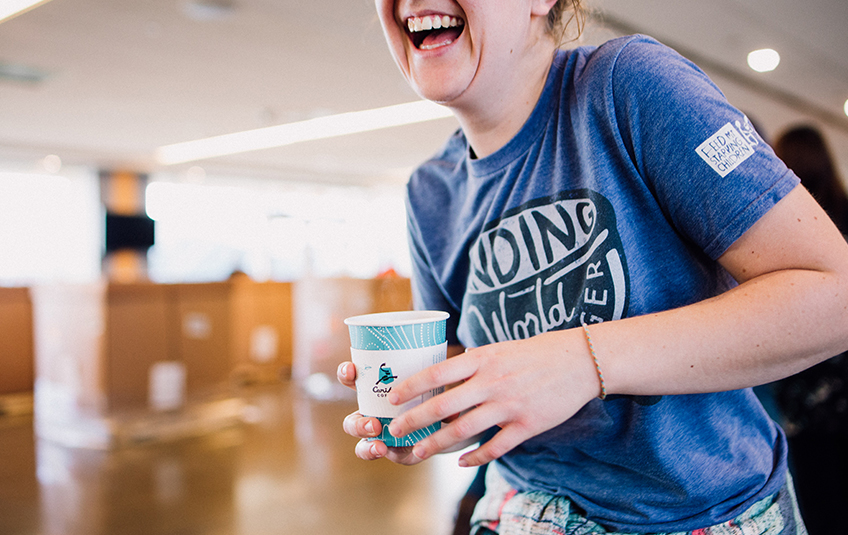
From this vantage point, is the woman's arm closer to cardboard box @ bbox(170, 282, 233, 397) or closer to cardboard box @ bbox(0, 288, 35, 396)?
cardboard box @ bbox(170, 282, 233, 397)

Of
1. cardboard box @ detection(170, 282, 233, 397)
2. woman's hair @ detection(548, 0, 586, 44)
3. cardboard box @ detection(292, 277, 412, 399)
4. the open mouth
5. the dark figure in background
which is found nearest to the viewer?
the open mouth

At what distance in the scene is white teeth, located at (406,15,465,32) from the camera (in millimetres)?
726

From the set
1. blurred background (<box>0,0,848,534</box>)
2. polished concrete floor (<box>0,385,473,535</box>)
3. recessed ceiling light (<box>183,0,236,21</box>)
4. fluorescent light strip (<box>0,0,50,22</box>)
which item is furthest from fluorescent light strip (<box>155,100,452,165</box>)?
polished concrete floor (<box>0,385,473,535</box>)

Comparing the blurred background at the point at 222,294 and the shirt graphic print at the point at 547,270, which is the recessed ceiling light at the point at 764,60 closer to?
the blurred background at the point at 222,294

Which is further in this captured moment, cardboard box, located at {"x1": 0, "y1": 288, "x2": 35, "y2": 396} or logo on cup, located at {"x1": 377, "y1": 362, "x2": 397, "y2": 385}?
cardboard box, located at {"x1": 0, "y1": 288, "x2": 35, "y2": 396}

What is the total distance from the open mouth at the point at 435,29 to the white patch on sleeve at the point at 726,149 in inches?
13.4

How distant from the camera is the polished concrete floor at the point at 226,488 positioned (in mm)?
2525

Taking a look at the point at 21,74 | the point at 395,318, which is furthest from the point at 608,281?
the point at 21,74

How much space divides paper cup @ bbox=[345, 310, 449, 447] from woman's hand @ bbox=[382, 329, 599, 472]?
10 centimetres

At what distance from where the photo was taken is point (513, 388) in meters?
0.50

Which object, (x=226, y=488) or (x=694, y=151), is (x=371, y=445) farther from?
(x=226, y=488)

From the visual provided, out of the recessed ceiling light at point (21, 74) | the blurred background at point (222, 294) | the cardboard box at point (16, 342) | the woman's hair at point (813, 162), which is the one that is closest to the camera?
the woman's hair at point (813, 162)

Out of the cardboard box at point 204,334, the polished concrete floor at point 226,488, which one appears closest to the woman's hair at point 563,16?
the polished concrete floor at point 226,488

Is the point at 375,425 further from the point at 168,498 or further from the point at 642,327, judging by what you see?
the point at 168,498
